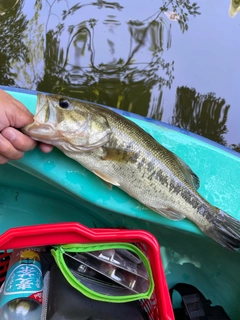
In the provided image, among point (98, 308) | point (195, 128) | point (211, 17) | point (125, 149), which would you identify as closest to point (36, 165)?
point (125, 149)

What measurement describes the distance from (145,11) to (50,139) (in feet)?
8.17

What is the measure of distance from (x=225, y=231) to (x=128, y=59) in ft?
6.89

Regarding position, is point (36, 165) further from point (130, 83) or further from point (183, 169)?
→ point (130, 83)

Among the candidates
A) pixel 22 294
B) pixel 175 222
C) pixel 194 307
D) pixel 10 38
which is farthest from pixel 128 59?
pixel 22 294

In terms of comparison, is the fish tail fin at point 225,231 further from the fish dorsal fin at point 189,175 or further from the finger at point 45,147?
the finger at point 45,147

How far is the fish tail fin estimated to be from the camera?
69.9 inches

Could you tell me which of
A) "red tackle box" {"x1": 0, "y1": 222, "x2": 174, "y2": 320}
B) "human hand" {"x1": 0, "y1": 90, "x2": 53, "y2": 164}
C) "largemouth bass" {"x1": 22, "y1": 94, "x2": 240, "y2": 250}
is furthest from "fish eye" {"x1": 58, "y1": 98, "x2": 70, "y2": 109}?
"red tackle box" {"x1": 0, "y1": 222, "x2": 174, "y2": 320}

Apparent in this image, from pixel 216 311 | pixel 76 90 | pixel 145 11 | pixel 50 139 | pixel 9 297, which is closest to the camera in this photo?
pixel 9 297

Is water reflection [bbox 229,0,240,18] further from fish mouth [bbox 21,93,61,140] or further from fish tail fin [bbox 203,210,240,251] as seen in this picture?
fish mouth [bbox 21,93,61,140]

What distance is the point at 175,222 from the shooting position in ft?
6.00

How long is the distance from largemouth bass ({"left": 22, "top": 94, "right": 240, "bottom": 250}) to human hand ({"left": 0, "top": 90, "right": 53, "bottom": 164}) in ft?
0.12

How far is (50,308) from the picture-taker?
142 cm

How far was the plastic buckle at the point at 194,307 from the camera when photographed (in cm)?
176

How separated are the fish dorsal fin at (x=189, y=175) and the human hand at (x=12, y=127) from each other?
2.43 ft
